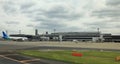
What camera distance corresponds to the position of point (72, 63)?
28.3m

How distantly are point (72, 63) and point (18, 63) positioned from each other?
19.3 feet

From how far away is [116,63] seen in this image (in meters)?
29.2

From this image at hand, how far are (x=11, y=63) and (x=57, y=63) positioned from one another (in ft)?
16.2

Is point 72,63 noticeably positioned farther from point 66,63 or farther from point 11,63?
point 11,63

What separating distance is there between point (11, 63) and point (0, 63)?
3.88 ft

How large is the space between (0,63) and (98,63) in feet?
35.4

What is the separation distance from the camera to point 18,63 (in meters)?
27.4

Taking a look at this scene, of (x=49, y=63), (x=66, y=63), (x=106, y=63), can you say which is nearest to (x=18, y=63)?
(x=49, y=63)

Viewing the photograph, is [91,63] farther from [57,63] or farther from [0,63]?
[0,63]

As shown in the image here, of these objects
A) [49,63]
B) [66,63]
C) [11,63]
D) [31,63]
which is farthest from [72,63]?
[11,63]

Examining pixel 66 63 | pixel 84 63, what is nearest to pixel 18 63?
pixel 66 63

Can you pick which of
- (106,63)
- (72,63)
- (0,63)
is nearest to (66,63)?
(72,63)

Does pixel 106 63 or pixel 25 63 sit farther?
pixel 106 63

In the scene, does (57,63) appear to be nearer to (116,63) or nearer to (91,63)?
(91,63)
